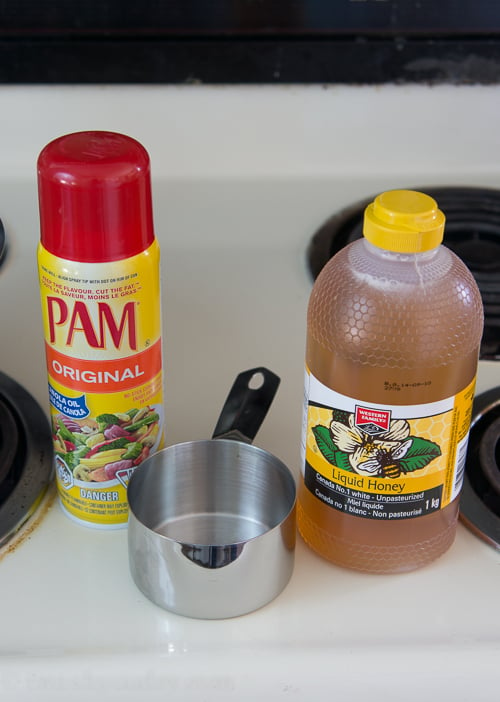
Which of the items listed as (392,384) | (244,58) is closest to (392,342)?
(392,384)

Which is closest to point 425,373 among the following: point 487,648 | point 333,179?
point 487,648

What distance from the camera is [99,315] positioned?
54 cm

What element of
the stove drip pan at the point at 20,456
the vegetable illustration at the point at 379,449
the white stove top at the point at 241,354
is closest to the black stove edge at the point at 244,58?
the white stove top at the point at 241,354

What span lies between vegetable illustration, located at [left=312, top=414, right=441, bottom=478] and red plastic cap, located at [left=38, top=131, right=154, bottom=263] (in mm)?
153

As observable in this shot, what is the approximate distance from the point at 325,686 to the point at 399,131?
0.57 m

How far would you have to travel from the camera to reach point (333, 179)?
0.91 metres

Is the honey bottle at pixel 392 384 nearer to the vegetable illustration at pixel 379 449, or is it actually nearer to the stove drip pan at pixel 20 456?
the vegetable illustration at pixel 379 449

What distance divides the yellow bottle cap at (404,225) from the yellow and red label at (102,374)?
13 cm

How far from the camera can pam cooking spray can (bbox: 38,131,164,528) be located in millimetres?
519

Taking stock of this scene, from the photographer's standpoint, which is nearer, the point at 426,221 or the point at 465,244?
the point at 426,221

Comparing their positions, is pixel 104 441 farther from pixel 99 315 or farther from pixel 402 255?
pixel 402 255

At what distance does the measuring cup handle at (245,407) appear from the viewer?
2.05 ft

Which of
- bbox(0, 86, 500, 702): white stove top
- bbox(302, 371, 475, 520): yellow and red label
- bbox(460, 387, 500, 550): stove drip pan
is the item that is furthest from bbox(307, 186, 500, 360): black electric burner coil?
bbox(302, 371, 475, 520): yellow and red label

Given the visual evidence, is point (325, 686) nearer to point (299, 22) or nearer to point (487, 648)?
point (487, 648)
